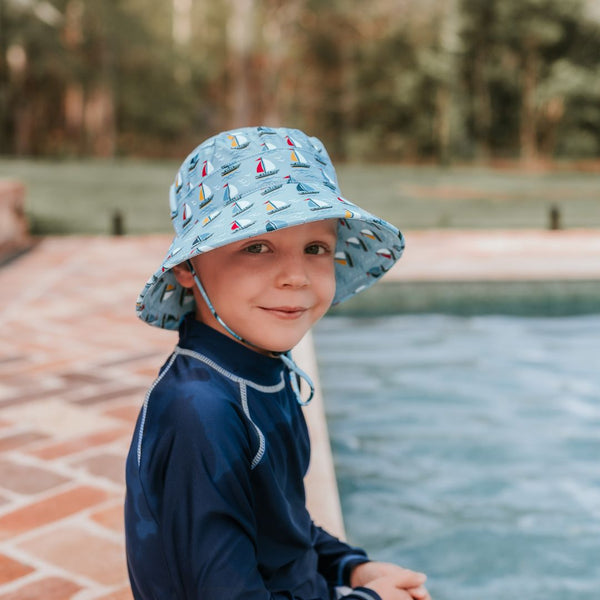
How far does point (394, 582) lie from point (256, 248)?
2.01 ft

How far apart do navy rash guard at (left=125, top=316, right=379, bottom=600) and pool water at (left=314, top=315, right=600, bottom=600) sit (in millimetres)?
1634

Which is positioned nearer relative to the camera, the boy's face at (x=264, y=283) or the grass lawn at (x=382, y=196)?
the boy's face at (x=264, y=283)

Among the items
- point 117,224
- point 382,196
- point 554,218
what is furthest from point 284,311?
point 382,196

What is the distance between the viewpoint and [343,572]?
155 cm

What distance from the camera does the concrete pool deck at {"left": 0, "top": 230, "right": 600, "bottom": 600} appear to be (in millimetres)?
2090

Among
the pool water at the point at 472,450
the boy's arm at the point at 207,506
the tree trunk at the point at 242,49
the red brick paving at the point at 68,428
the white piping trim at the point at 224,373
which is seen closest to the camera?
Result: the boy's arm at the point at 207,506

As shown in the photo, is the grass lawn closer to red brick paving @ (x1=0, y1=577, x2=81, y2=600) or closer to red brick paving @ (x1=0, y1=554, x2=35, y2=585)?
red brick paving @ (x1=0, y1=554, x2=35, y2=585)

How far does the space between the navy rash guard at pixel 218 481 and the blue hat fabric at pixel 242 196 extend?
0.14m

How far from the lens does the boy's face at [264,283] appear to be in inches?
50.6

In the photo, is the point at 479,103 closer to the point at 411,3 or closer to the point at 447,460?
the point at 411,3

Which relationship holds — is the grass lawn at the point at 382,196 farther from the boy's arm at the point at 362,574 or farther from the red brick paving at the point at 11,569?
the boy's arm at the point at 362,574

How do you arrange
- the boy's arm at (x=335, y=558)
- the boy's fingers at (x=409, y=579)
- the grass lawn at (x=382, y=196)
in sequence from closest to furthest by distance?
the boy's fingers at (x=409, y=579)
the boy's arm at (x=335, y=558)
the grass lawn at (x=382, y=196)

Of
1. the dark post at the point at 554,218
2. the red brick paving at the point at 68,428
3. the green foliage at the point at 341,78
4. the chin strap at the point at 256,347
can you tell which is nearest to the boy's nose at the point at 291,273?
the chin strap at the point at 256,347

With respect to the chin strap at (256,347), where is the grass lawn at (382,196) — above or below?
below
